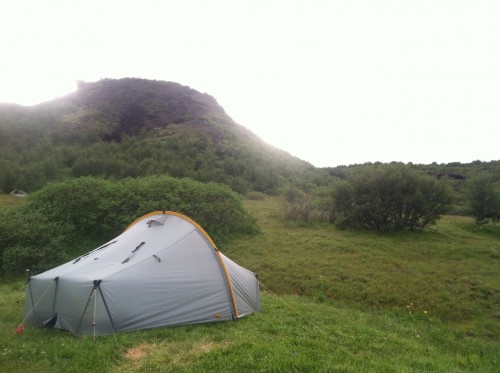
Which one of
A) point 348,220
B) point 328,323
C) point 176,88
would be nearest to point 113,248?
point 328,323

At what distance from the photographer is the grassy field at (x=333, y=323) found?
→ 517 cm

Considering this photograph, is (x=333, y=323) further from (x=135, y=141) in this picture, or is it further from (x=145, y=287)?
(x=135, y=141)

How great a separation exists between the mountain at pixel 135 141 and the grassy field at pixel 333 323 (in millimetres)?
20300

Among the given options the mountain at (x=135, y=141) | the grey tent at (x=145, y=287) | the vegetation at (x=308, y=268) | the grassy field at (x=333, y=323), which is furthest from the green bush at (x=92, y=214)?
the mountain at (x=135, y=141)

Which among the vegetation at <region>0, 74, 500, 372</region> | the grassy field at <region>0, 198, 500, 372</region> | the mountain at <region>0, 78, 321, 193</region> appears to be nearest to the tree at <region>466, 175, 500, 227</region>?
the vegetation at <region>0, 74, 500, 372</region>

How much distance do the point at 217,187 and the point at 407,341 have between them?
1207 centimetres

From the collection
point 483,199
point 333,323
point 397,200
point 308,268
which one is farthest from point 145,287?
point 483,199

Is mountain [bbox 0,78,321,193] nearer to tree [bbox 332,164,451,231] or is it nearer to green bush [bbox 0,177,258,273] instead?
green bush [bbox 0,177,258,273]

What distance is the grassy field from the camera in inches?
204

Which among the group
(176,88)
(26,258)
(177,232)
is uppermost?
(176,88)

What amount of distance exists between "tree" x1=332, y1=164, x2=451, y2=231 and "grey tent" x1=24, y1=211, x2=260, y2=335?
10.9 m

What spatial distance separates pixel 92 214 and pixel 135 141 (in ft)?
116

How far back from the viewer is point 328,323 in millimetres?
7312

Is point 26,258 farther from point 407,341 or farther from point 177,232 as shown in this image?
point 407,341
